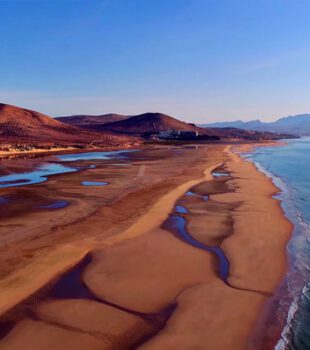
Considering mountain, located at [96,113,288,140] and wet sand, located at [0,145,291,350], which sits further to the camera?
mountain, located at [96,113,288,140]

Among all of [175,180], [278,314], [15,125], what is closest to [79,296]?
[278,314]

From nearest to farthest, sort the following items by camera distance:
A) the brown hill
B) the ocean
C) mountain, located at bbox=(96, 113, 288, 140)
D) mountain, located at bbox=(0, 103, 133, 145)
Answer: the ocean → mountain, located at bbox=(0, 103, 133, 145) → mountain, located at bbox=(96, 113, 288, 140) → the brown hill

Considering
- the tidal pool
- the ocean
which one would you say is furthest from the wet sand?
the tidal pool

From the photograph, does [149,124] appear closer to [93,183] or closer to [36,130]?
[36,130]

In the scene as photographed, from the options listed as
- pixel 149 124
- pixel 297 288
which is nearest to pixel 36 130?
pixel 149 124

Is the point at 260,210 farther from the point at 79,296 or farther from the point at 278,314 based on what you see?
the point at 79,296

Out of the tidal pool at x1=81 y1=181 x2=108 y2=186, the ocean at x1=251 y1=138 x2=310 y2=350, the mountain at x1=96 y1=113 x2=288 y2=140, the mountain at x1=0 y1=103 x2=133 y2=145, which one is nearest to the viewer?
the ocean at x1=251 y1=138 x2=310 y2=350

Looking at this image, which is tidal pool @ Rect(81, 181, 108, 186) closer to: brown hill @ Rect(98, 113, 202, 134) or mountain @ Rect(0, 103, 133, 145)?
mountain @ Rect(0, 103, 133, 145)

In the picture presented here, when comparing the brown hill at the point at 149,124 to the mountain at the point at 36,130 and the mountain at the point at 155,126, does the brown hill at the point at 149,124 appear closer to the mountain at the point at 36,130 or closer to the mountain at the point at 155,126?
the mountain at the point at 155,126
